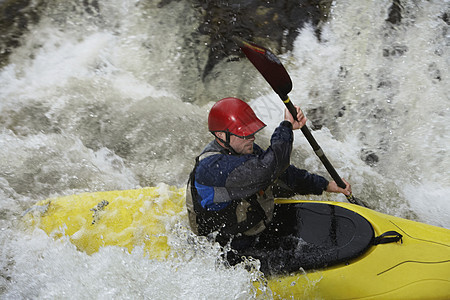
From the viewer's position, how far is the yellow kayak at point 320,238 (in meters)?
2.49

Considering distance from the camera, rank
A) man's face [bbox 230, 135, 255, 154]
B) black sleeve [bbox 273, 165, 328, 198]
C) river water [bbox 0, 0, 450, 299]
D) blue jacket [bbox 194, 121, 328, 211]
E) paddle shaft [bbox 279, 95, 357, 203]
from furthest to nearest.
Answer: river water [bbox 0, 0, 450, 299], black sleeve [bbox 273, 165, 328, 198], paddle shaft [bbox 279, 95, 357, 203], man's face [bbox 230, 135, 255, 154], blue jacket [bbox 194, 121, 328, 211]

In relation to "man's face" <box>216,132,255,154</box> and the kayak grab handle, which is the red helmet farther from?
the kayak grab handle

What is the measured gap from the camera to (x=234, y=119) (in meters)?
2.44

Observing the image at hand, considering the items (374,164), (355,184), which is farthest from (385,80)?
(355,184)

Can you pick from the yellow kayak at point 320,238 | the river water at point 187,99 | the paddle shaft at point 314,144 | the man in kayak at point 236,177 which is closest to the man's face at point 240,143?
the man in kayak at point 236,177

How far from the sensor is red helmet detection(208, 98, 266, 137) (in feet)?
8.00

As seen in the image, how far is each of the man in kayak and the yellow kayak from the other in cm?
29

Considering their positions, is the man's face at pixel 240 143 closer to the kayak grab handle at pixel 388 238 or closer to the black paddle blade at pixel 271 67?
the black paddle blade at pixel 271 67

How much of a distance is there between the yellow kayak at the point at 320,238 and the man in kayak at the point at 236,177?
11.4 inches

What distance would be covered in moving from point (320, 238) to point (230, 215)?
2.01ft

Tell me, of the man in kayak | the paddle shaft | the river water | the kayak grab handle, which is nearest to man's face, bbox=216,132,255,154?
the man in kayak

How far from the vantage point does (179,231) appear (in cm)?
272

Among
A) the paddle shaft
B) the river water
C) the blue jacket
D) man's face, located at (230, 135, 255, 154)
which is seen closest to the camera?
the blue jacket

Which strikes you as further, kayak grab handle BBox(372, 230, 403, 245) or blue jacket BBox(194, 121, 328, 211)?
kayak grab handle BBox(372, 230, 403, 245)
